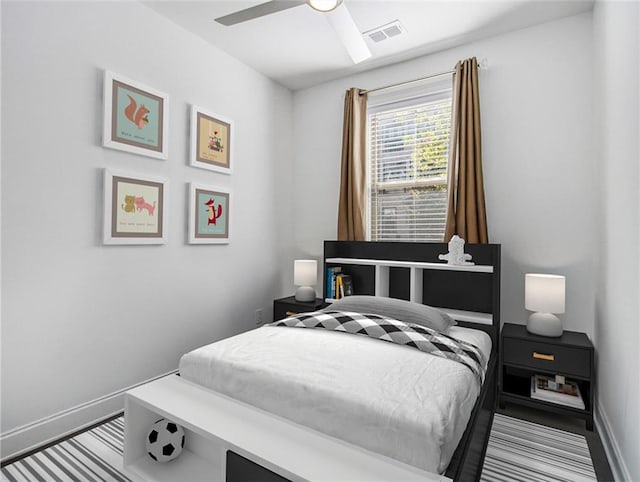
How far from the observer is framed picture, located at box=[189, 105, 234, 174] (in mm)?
2701

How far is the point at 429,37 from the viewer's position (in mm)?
2711

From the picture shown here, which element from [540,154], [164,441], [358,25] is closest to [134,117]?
[358,25]

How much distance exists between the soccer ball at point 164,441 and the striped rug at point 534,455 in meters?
1.42

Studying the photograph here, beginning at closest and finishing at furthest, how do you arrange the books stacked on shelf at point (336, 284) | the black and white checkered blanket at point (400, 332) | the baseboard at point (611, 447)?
the baseboard at point (611, 447) < the black and white checkered blanket at point (400, 332) < the books stacked on shelf at point (336, 284)

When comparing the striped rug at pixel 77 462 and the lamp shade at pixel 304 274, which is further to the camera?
the lamp shade at pixel 304 274

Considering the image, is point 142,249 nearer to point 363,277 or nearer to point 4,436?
point 4,436

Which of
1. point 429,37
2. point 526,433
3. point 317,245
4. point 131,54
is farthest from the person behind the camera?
point 317,245

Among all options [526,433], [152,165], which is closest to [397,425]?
[526,433]

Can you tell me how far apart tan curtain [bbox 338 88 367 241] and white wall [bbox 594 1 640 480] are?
5.67ft

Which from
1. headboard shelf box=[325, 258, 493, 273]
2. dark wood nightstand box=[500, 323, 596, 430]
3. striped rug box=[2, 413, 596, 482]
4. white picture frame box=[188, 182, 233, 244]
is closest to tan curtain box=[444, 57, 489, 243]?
headboard shelf box=[325, 258, 493, 273]

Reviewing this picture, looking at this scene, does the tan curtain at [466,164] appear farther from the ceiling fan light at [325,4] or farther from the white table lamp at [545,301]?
the ceiling fan light at [325,4]

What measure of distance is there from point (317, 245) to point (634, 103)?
2598 mm

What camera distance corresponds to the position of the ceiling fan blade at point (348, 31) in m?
1.87

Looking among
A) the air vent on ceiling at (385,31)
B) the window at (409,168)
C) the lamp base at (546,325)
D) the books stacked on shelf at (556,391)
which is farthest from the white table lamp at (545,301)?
the air vent on ceiling at (385,31)
